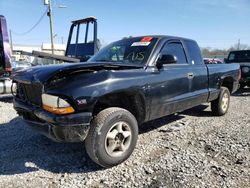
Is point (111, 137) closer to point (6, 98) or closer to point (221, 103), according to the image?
point (221, 103)

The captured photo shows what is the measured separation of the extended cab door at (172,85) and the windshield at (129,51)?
289 millimetres

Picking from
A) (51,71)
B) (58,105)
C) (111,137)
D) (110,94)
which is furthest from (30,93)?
(111,137)

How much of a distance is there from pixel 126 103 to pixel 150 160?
0.89 metres

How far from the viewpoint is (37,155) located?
4027 mm

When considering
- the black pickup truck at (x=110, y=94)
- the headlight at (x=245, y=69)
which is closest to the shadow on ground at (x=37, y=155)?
the black pickup truck at (x=110, y=94)

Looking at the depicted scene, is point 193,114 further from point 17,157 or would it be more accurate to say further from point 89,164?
point 17,157

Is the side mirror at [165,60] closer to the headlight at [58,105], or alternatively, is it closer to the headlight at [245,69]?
the headlight at [58,105]

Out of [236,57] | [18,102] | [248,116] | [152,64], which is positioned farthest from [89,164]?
[236,57]

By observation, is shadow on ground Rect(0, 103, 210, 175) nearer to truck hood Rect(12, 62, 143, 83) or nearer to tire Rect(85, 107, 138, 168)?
tire Rect(85, 107, 138, 168)

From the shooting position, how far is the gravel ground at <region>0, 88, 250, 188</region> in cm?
322

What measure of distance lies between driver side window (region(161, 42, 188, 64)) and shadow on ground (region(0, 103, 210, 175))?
4.78 ft

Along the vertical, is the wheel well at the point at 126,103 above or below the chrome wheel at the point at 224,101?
above

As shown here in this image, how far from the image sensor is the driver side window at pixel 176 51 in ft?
15.4

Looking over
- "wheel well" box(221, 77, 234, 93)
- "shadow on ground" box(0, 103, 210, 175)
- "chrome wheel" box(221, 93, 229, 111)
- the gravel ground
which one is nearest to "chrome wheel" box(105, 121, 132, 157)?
the gravel ground
